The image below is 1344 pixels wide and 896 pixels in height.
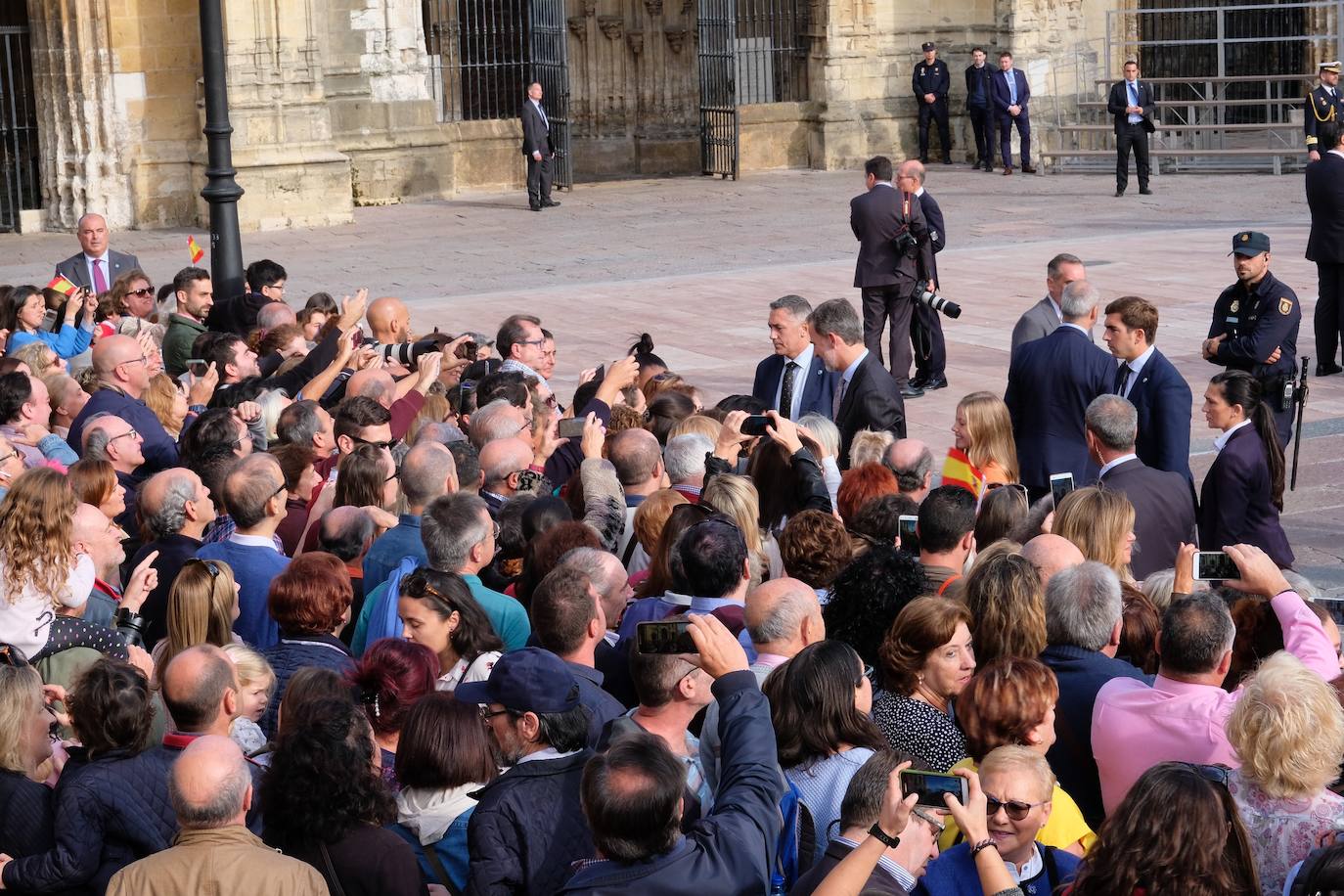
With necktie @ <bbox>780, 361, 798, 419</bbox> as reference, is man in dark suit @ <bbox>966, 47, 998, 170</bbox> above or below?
above

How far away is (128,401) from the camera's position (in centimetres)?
852

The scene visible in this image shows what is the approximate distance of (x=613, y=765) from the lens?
12.8ft

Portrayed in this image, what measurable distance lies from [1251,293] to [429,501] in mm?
5740

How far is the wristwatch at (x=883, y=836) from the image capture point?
12.4ft

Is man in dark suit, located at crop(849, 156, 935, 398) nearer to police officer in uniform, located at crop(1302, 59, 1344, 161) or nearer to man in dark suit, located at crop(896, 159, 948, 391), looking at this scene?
man in dark suit, located at crop(896, 159, 948, 391)

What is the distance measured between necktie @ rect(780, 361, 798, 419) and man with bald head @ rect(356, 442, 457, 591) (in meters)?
2.82

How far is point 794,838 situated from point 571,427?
158 inches

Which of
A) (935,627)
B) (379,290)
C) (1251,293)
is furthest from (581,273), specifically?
(935,627)

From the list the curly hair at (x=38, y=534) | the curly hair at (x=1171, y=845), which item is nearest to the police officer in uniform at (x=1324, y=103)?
the curly hair at (x=38, y=534)

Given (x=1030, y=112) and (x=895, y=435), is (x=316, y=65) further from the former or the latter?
(x=895, y=435)

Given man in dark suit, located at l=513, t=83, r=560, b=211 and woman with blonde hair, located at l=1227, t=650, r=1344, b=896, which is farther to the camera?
man in dark suit, located at l=513, t=83, r=560, b=211

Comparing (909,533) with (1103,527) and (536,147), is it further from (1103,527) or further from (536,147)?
(536,147)

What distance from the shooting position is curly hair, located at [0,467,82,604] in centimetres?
591

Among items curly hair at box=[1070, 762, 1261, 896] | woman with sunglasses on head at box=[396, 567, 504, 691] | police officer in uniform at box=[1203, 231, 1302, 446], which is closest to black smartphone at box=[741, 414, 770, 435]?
woman with sunglasses on head at box=[396, 567, 504, 691]
